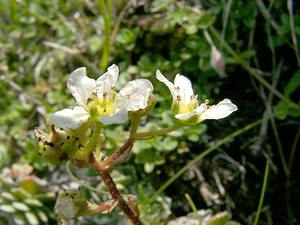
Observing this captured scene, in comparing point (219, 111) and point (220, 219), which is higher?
point (219, 111)

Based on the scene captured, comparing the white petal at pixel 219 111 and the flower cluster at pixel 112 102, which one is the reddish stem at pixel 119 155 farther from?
the white petal at pixel 219 111

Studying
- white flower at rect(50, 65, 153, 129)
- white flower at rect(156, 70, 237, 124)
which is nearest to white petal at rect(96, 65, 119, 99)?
white flower at rect(50, 65, 153, 129)

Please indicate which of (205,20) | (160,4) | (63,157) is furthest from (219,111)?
(160,4)

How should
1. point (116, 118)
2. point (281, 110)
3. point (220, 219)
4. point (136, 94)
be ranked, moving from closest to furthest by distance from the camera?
point (116, 118)
point (136, 94)
point (220, 219)
point (281, 110)

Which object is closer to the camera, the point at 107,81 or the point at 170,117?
the point at 107,81

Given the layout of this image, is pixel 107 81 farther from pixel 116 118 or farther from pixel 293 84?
pixel 293 84

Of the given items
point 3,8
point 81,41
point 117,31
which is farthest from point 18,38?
point 117,31
